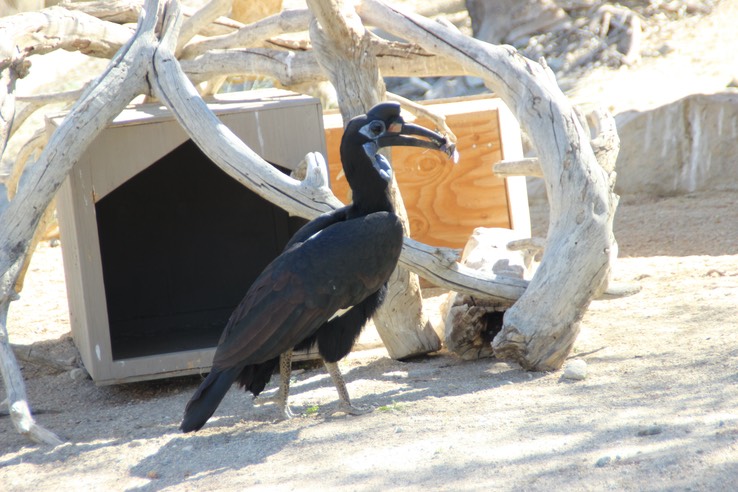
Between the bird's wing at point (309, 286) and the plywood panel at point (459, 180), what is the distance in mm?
2563

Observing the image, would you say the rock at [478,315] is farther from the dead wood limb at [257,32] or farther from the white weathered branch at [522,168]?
the dead wood limb at [257,32]

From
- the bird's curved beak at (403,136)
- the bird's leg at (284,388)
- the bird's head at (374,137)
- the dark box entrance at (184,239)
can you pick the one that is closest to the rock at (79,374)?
the dark box entrance at (184,239)

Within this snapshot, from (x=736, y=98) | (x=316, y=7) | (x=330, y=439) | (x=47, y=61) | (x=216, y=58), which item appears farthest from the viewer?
(x=47, y=61)

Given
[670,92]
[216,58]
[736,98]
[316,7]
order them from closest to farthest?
[316,7], [216,58], [736,98], [670,92]

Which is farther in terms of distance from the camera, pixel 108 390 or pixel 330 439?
pixel 108 390

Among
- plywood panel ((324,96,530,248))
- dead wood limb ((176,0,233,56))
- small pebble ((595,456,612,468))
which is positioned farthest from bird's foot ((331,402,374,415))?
dead wood limb ((176,0,233,56))

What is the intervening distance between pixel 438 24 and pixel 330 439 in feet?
7.95

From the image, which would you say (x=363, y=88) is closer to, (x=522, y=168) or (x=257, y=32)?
(x=522, y=168)

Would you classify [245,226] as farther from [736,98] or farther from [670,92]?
[670,92]

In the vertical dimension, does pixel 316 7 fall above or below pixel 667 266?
above

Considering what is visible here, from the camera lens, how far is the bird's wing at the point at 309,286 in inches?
148

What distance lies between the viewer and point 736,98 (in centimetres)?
854

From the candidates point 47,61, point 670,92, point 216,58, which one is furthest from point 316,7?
point 47,61

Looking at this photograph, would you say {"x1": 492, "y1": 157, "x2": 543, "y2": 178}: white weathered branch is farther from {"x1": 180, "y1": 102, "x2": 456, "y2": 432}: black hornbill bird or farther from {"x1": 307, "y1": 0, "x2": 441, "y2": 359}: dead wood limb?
{"x1": 180, "y1": 102, "x2": 456, "y2": 432}: black hornbill bird
